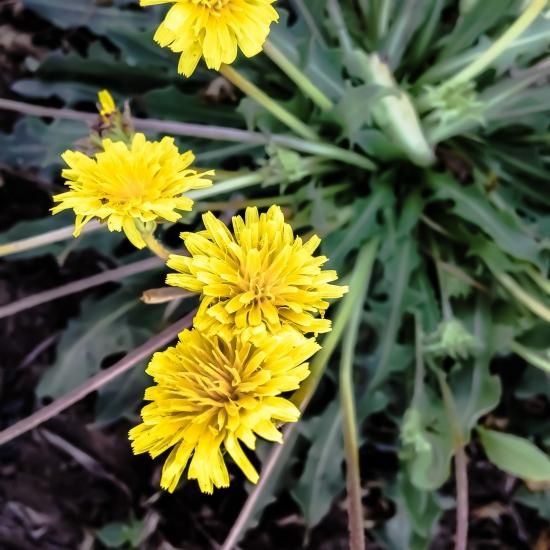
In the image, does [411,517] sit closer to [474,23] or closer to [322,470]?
[322,470]

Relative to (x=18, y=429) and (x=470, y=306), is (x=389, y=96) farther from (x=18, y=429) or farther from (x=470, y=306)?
(x=18, y=429)

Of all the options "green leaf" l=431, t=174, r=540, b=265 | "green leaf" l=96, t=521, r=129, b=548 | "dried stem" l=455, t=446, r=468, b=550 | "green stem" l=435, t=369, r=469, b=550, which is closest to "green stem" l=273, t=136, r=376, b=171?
"green leaf" l=431, t=174, r=540, b=265

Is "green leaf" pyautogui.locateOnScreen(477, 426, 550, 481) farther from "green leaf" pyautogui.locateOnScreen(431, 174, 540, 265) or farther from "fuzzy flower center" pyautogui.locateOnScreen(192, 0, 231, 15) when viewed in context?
"fuzzy flower center" pyautogui.locateOnScreen(192, 0, 231, 15)

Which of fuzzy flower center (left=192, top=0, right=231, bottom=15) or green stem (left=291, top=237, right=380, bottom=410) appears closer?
fuzzy flower center (left=192, top=0, right=231, bottom=15)

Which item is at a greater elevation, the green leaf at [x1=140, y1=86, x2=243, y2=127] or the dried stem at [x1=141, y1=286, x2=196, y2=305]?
the green leaf at [x1=140, y1=86, x2=243, y2=127]

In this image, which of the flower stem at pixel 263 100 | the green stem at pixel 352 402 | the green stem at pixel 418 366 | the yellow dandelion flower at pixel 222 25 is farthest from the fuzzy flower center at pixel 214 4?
the green stem at pixel 418 366

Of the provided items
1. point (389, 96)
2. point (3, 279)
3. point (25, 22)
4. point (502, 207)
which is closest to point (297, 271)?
point (389, 96)
